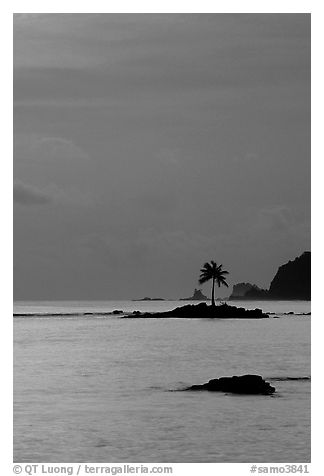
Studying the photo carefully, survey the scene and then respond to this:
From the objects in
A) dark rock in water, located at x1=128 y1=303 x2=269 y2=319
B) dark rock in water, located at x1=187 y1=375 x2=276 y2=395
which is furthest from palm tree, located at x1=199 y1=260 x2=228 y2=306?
dark rock in water, located at x1=187 y1=375 x2=276 y2=395

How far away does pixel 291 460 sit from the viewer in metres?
20.3

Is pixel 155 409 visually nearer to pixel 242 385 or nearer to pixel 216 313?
pixel 242 385

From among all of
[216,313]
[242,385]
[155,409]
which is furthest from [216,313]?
[242,385]

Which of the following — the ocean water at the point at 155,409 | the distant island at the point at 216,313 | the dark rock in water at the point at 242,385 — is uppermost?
the distant island at the point at 216,313

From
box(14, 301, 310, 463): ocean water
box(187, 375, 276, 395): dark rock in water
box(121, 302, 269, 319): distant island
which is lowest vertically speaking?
box(14, 301, 310, 463): ocean water

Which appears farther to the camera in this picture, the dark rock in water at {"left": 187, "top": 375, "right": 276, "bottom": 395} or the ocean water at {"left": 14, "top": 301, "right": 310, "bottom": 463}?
the dark rock in water at {"left": 187, "top": 375, "right": 276, "bottom": 395}

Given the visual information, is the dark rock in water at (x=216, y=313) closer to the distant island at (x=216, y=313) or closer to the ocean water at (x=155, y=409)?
the distant island at (x=216, y=313)

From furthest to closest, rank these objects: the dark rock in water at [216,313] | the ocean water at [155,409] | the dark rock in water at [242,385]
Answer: the dark rock in water at [216,313]
the dark rock in water at [242,385]
the ocean water at [155,409]

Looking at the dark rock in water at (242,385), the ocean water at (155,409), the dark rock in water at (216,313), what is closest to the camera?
the ocean water at (155,409)

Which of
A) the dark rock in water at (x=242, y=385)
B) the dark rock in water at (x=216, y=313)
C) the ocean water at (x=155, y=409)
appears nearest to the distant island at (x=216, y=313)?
the dark rock in water at (x=216, y=313)

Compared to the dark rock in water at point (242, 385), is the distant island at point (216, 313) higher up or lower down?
higher up

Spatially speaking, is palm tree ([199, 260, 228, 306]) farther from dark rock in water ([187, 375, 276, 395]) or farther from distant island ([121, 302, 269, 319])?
dark rock in water ([187, 375, 276, 395])
